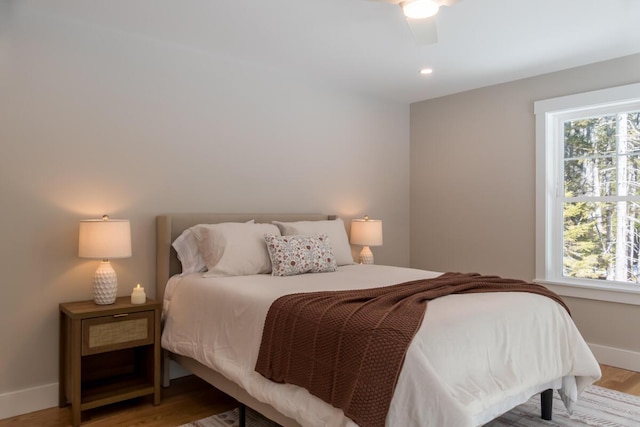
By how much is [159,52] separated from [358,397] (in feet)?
9.04

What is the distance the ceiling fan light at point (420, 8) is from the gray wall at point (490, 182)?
7.00ft

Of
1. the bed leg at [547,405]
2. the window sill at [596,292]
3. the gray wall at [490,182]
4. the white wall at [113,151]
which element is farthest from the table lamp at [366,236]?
the bed leg at [547,405]

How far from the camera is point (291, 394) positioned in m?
2.07

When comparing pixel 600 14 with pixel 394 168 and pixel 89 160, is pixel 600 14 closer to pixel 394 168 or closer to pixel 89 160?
pixel 394 168

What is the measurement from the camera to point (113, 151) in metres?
3.15

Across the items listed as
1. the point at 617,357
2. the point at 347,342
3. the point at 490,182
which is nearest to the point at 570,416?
the point at 617,357

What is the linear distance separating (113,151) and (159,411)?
169 centimetres

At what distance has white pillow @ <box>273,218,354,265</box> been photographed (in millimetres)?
3656

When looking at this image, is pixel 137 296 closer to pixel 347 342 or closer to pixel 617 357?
pixel 347 342

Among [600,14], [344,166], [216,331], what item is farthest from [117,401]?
[600,14]

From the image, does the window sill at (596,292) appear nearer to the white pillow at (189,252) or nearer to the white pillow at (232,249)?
the white pillow at (232,249)

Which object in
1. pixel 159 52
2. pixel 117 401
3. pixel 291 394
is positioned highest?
pixel 159 52

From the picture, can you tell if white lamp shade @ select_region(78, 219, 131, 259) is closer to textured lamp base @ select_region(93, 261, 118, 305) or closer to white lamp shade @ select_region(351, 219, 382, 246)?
textured lamp base @ select_region(93, 261, 118, 305)

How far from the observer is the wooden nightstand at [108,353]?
8.73 ft
